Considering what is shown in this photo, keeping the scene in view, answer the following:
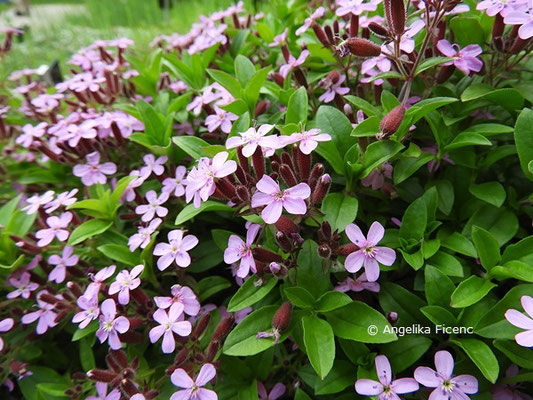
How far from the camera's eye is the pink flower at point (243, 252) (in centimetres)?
98

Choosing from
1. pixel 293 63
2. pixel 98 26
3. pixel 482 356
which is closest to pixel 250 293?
pixel 482 356

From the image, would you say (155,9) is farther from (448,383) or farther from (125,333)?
(448,383)

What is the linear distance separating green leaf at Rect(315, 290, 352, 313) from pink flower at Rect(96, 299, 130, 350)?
47cm

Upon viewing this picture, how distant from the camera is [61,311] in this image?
119 cm

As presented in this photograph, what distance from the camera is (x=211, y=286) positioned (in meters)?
1.20

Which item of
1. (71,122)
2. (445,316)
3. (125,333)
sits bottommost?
(125,333)

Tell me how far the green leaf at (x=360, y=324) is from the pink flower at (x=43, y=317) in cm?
79

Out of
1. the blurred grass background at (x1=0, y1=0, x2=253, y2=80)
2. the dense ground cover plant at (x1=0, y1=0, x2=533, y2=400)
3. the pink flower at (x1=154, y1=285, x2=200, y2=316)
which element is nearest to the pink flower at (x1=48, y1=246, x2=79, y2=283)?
the dense ground cover plant at (x1=0, y1=0, x2=533, y2=400)

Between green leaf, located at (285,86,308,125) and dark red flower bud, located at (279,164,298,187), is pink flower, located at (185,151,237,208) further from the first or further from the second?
green leaf, located at (285,86,308,125)

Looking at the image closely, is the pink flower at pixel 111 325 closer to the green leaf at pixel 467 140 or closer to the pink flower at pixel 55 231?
the pink flower at pixel 55 231

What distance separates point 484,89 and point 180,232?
0.89 meters

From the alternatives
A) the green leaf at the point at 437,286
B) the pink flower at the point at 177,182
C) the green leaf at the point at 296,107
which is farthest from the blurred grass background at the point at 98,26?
the green leaf at the point at 437,286

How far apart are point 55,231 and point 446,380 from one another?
44.0 inches

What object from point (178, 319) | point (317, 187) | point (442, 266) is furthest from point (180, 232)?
point (442, 266)
